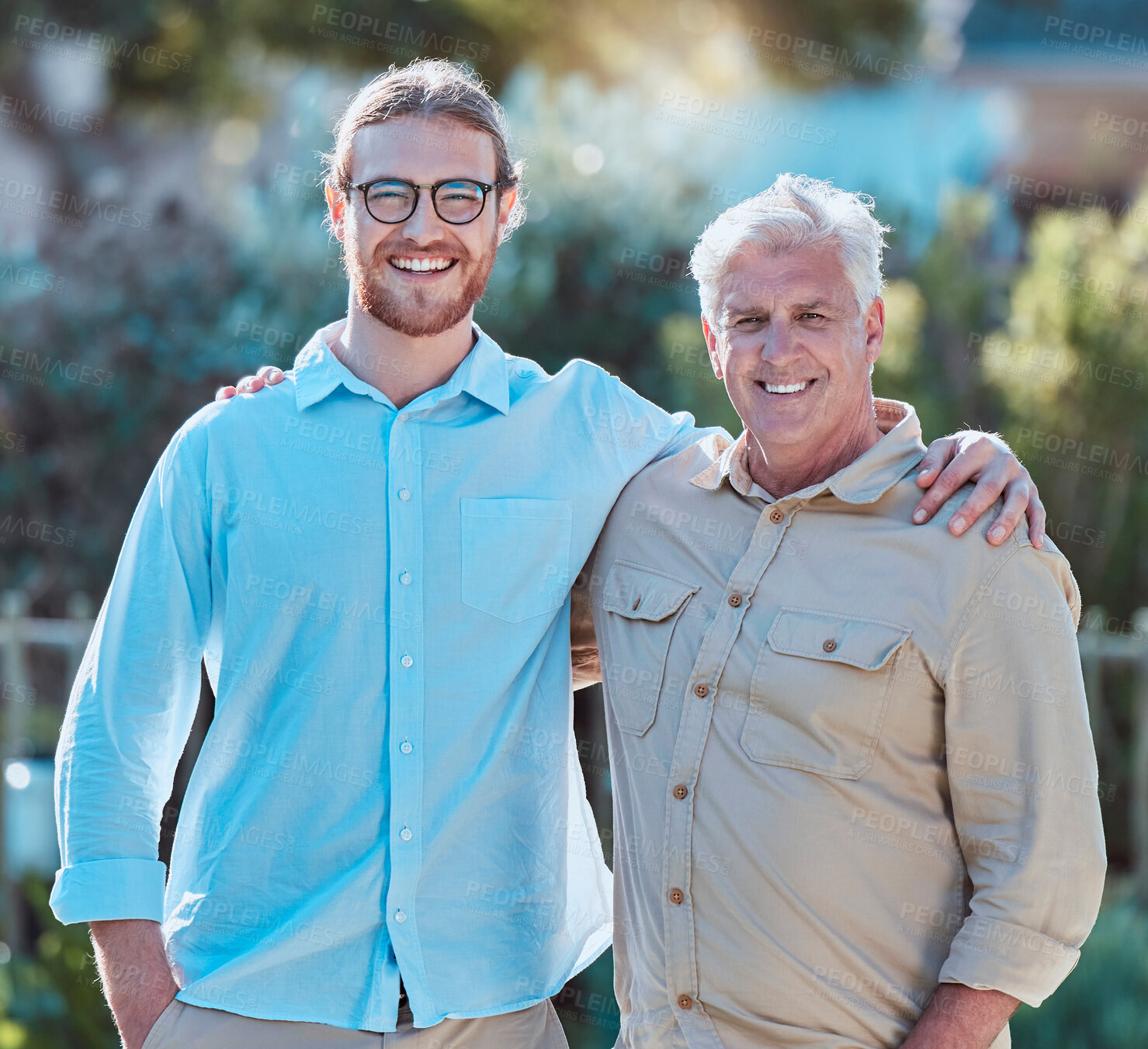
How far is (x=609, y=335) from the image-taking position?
5859 millimetres

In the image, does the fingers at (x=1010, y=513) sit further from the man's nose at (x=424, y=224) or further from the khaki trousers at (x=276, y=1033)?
the khaki trousers at (x=276, y=1033)

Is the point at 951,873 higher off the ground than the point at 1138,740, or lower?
higher

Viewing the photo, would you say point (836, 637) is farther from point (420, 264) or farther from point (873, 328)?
point (420, 264)

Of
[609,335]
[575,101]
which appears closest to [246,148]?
[575,101]

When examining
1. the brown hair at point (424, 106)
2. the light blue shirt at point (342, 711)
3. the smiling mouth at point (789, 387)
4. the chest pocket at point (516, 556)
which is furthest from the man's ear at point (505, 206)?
the smiling mouth at point (789, 387)

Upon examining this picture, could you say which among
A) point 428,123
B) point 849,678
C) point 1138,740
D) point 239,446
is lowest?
point 1138,740

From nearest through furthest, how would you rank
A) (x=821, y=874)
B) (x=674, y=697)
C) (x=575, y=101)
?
(x=821, y=874), (x=674, y=697), (x=575, y=101)

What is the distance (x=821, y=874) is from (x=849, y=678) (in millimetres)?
335

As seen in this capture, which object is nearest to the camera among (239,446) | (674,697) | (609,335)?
(674,697)

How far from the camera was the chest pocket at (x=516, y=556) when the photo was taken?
8.15ft

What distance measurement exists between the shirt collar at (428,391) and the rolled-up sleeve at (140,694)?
0.86 feet

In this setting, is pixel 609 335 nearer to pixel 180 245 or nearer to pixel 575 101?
pixel 575 101

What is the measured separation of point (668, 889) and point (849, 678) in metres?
0.49

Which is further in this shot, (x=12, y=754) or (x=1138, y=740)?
(x=12, y=754)
